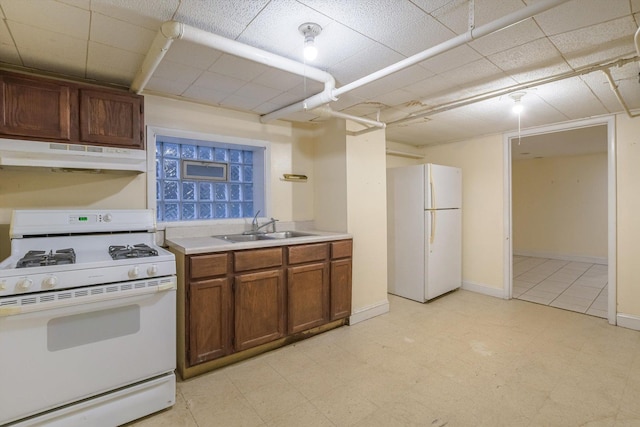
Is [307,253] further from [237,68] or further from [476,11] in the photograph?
[476,11]

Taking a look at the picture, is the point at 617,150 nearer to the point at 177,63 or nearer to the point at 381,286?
the point at 381,286

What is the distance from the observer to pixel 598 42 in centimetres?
184

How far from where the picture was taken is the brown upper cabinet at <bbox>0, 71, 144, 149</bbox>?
190 cm

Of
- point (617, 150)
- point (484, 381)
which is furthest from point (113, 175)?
point (617, 150)

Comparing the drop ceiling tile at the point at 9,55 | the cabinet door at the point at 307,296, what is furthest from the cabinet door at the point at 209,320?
the drop ceiling tile at the point at 9,55

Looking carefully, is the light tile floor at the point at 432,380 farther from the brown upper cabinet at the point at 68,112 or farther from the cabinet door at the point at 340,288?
the brown upper cabinet at the point at 68,112

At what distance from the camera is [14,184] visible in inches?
83.1

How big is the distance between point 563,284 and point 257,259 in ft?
15.5

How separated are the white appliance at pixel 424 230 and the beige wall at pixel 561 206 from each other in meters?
3.46

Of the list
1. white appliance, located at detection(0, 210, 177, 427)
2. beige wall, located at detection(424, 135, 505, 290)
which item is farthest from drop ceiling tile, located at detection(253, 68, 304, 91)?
beige wall, located at detection(424, 135, 505, 290)

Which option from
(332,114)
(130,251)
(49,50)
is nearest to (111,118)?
(49,50)

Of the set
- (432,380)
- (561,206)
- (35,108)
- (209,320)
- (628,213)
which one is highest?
(35,108)

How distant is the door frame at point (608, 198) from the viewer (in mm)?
3223

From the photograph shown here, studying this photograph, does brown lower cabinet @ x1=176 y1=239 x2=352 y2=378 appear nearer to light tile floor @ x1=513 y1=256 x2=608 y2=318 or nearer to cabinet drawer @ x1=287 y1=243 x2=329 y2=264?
cabinet drawer @ x1=287 y1=243 x2=329 y2=264
